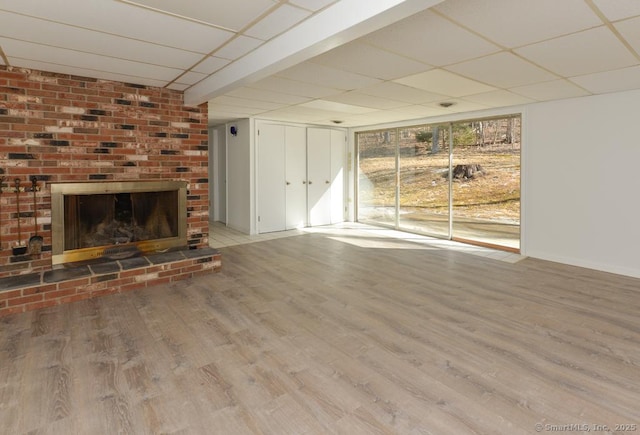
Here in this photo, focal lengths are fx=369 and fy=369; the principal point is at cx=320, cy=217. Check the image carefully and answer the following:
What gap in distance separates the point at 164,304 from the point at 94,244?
134 cm

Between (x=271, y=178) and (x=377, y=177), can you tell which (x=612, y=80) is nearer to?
(x=377, y=177)

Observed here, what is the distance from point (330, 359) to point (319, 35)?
2.10 meters

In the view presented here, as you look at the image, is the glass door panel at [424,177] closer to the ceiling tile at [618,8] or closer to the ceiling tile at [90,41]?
the ceiling tile at [618,8]

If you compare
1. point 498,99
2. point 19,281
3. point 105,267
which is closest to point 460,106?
point 498,99

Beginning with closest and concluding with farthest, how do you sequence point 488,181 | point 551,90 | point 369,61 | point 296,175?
point 369,61
point 551,90
point 296,175
point 488,181

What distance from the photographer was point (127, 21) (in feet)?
7.86

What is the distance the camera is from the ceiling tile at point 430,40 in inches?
95.8

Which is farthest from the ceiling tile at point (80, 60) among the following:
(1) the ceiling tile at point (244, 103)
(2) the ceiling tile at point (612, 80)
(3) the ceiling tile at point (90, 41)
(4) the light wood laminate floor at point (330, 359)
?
(2) the ceiling tile at point (612, 80)

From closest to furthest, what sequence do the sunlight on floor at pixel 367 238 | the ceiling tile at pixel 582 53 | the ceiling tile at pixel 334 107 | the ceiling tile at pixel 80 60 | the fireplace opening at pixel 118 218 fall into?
1. the ceiling tile at pixel 582 53
2. the ceiling tile at pixel 80 60
3. the fireplace opening at pixel 118 218
4. the ceiling tile at pixel 334 107
5. the sunlight on floor at pixel 367 238

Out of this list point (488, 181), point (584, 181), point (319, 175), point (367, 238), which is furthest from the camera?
point (488, 181)

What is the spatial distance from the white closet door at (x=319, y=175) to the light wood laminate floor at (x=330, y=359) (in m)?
3.98

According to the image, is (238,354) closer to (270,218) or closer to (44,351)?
(44,351)

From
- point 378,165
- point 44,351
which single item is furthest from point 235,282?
point 378,165

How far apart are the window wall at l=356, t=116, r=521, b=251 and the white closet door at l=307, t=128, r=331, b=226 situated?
0.84 metres
